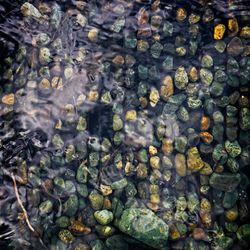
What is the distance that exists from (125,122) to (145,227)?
1.45 feet

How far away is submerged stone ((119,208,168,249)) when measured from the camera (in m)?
1.68

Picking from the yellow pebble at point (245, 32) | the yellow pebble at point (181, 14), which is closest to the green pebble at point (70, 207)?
the yellow pebble at point (181, 14)

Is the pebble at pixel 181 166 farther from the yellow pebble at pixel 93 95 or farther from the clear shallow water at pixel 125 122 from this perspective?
the yellow pebble at pixel 93 95

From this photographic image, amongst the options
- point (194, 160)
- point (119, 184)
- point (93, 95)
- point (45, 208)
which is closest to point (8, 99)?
point (93, 95)

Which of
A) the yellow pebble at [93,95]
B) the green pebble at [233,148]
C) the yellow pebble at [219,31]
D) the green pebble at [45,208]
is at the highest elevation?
the yellow pebble at [219,31]

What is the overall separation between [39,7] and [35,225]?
93 cm

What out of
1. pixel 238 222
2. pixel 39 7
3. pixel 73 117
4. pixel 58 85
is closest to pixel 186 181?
pixel 238 222

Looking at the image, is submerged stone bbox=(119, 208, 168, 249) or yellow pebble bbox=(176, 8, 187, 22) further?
yellow pebble bbox=(176, 8, 187, 22)

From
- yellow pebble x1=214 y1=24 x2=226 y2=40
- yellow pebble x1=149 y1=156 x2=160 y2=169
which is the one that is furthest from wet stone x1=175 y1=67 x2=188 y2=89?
yellow pebble x1=149 y1=156 x2=160 y2=169

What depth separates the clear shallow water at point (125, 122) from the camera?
5.61 ft

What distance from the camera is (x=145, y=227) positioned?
169 cm

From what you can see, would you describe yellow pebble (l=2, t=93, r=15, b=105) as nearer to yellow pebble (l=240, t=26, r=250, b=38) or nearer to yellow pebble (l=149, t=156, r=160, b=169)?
yellow pebble (l=149, t=156, r=160, b=169)

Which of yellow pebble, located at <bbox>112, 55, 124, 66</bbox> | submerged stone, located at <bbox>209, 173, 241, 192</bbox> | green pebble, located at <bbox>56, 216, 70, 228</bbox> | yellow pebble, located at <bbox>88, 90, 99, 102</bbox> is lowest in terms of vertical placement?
green pebble, located at <bbox>56, 216, 70, 228</bbox>

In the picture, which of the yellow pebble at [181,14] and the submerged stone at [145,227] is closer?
the submerged stone at [145,227]
